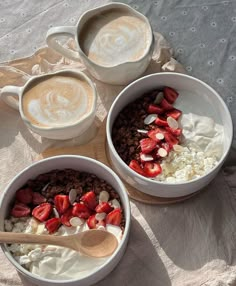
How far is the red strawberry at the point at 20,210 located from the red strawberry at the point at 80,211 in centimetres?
7

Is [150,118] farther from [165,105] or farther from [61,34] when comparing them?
[61,34]

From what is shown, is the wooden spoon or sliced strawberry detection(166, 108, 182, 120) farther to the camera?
sliced strawberry detection(166, 108, 182, 120)

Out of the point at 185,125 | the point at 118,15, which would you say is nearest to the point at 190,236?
the point at 185,125

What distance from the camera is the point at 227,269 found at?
0.88 metres

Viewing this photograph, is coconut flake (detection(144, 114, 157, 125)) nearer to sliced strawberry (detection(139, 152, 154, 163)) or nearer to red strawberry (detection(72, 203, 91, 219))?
sliced strawberry (detection(139, 152, 154, 163))

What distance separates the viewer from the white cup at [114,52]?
3.23ft

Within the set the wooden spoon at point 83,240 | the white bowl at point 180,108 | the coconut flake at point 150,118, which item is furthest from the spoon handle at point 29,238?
the coconut flake at point 150,118

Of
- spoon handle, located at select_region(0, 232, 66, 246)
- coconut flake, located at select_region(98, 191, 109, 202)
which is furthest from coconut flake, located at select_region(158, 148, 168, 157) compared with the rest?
spoon handle, located at select_region(0, 232, 66, 246)

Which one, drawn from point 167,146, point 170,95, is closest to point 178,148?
point 167,146

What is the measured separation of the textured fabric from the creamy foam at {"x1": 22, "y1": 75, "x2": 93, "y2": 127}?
2.0 inches

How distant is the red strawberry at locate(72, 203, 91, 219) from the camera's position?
2.89 ft

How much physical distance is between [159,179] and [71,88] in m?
0.23

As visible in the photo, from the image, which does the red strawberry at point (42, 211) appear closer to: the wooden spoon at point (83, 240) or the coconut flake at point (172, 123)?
the wooden spoon at point (83, 240)

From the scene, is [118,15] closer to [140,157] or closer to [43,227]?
[140,157]
